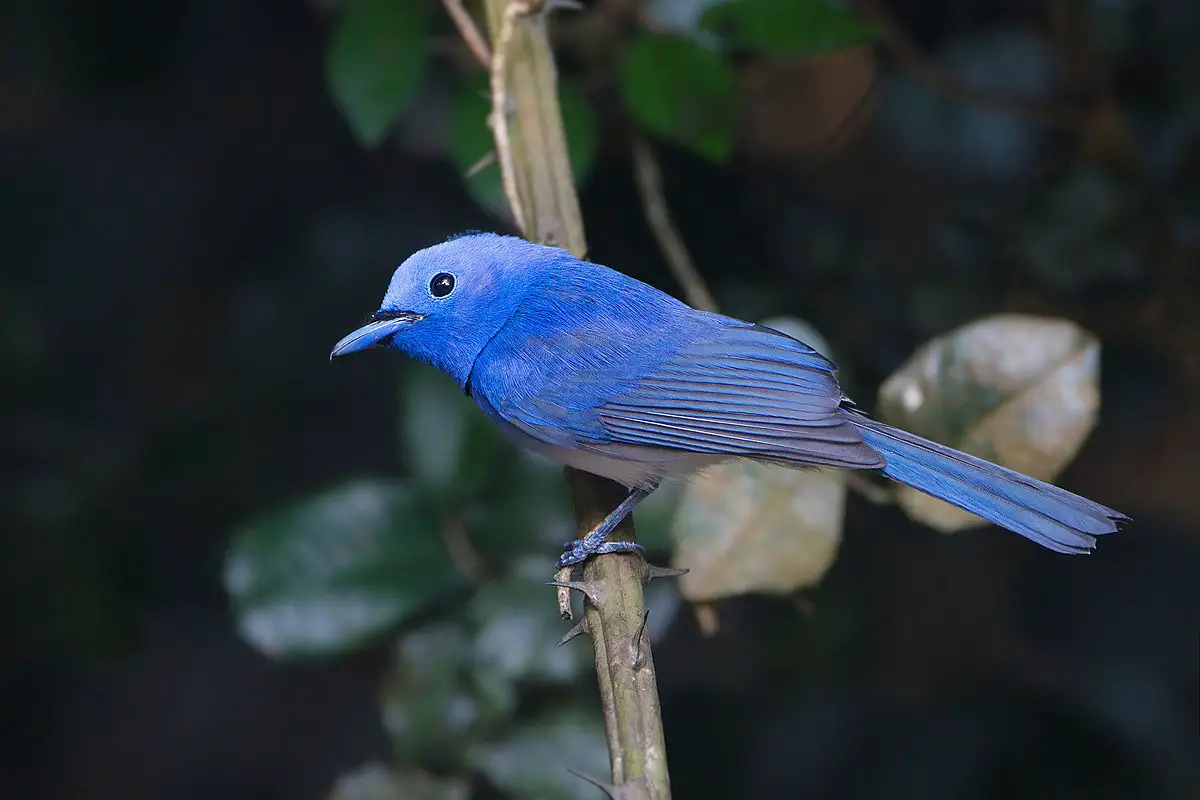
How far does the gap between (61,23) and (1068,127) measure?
9.68ft

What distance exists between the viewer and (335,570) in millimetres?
2773

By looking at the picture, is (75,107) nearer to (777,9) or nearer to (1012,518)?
(777,9)

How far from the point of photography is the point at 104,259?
4156mm

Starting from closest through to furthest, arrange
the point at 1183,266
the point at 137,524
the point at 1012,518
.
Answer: the point at 1012,518 → the point at 1183,266 → the point at 137,524

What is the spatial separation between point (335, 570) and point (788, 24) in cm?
158

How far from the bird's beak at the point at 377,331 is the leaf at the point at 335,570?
38cm

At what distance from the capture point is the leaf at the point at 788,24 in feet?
9.19

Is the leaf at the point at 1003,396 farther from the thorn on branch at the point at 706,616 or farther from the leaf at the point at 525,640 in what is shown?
the leaf at the point at 525,640

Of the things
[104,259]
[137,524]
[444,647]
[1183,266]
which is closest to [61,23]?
[104,259]

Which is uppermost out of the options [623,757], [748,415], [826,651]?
[748,415]

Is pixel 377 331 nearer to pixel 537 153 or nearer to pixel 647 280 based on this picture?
pixel 537 153

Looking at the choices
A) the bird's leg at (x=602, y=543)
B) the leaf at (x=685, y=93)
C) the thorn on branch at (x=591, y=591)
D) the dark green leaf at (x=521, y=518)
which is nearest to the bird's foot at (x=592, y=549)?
the bird's leg at (x=602, y=543)

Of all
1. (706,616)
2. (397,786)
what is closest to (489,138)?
(706,616)

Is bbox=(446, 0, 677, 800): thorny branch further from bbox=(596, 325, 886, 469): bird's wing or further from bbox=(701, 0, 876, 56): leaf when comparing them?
bbox=(701, 0, 876, 56): leaf
